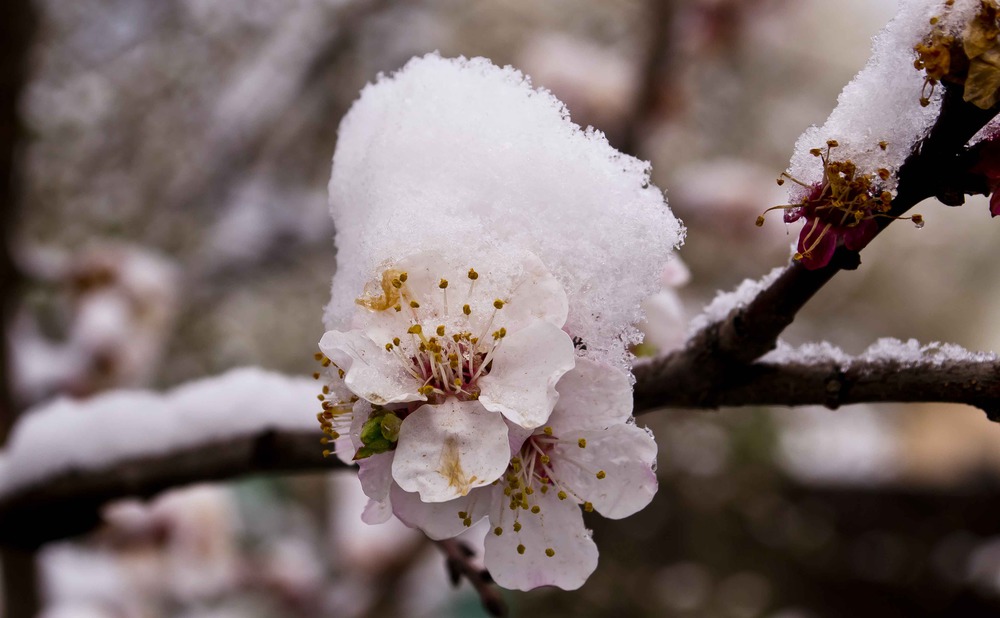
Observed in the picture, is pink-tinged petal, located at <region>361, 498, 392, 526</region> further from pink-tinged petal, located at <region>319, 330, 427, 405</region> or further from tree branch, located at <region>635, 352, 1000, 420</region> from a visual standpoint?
tree branch, located at <region>635, 352, 1000, 420</region>

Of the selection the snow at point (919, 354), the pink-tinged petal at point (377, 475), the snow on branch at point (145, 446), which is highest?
the snow on branch at point (145, 446)

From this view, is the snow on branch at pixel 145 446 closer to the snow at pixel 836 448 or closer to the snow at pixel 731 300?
the snow at pixel 731 300

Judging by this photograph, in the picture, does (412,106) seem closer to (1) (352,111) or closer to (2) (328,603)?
(1) (352,111)

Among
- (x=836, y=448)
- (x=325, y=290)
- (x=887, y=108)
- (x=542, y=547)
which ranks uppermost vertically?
(x=325, y=290)

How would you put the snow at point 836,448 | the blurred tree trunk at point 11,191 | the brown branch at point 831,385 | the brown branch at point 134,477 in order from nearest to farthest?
the brown branch at point 831,385
the brown branch at point 134,477
the blurred tree trunk at point 11,191
the snow at point 836,448

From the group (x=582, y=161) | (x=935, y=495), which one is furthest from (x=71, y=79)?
(x=935, y=495)

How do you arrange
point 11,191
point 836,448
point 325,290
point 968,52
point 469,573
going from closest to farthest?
point 968,52 → point 469,573 → point 11,191 → point 325,290 → point 836,448

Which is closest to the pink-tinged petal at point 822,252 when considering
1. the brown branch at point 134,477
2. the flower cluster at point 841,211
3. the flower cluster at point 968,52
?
the flower cluster at point 841,211

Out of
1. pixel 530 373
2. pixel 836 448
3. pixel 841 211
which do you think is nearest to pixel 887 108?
pixel 841 211

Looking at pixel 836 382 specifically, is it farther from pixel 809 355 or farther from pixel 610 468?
pixel 610 468
